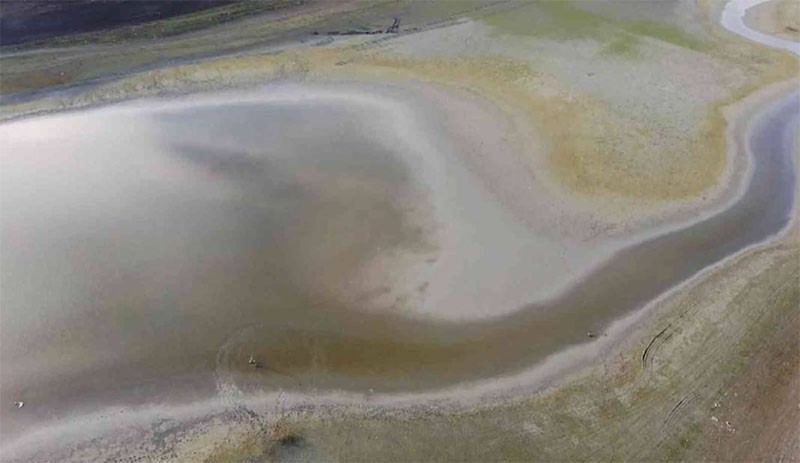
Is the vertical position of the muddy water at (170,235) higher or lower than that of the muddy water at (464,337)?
higher

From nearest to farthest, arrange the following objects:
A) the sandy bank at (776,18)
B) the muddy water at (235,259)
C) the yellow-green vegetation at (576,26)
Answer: the muddy water at (235,259) < the yellow-green vegetation at (576,26) < the sandy bank at (776,18)

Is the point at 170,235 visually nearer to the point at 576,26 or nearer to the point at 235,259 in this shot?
the point at 235,259

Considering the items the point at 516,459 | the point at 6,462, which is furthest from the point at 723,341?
the point at 6,462

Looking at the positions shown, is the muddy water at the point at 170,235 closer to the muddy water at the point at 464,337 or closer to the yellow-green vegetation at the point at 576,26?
the muddy water at the point at 464,337

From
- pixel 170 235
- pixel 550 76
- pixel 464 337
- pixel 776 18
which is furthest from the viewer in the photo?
pixel 776 18

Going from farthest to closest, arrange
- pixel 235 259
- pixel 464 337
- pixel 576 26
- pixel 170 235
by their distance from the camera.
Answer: pixel 576 26 < pixel 170 235 < pixel 235 259 < pixel 464 337

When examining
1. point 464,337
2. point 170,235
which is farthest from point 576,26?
point 170,235

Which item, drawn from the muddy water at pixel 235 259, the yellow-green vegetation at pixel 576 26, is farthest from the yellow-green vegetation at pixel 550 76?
the muddy water at pixel 235 259

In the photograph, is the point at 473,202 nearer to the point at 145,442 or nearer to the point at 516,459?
the point at 516,459
